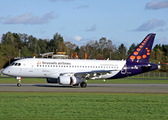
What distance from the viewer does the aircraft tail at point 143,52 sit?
1710 inches

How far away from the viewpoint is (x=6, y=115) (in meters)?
14.6

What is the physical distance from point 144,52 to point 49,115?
31.3 meters

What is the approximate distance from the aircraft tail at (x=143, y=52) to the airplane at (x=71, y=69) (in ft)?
1.96

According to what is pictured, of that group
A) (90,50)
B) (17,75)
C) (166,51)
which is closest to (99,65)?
(17,75)

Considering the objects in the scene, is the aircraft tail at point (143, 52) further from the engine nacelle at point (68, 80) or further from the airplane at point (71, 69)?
the engine nacelle at point (68, 80)

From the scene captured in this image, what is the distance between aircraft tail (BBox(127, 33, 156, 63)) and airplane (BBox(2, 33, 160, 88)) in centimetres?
60

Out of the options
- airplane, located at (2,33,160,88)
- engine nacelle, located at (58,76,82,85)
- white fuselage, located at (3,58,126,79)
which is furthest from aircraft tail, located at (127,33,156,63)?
engine nacelle, located at (58,76,82,85)

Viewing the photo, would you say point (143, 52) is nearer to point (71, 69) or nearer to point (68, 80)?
point (71, 69)

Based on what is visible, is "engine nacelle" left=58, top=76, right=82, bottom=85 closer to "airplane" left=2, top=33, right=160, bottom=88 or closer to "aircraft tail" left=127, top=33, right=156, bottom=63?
"airplane" left=2, top=33, right=160, bottom=88

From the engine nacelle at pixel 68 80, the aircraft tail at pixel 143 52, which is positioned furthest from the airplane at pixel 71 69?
the aircraft tail at pixel 143 52

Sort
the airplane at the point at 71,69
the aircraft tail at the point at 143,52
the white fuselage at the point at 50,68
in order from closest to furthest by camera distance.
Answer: the airplane at the point at 71,69
the white fuselage at the point at 50,68
the aircraft tail at the point at 143,52

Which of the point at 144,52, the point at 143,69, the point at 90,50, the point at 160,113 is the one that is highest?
the point at 90,50

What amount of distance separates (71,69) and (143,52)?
11926mm

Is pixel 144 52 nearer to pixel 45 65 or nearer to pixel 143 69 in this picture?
pixel 143 69
